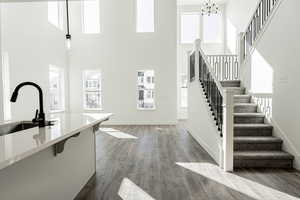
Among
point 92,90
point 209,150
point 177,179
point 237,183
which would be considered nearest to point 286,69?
point 209,150

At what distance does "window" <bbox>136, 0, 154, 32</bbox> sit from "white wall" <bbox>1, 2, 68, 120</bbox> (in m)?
3.32

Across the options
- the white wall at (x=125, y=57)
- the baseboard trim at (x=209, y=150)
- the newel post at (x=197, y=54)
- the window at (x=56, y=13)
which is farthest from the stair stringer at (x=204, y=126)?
the window at (x=56, y=13)

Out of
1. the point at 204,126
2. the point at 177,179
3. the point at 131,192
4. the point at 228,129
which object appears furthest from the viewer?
the point at 204,126

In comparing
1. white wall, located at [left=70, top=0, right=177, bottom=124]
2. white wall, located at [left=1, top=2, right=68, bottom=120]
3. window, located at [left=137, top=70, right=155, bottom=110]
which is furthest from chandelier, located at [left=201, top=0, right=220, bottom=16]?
white wall, located at [left=1, top=2, right=68, bottom=120]

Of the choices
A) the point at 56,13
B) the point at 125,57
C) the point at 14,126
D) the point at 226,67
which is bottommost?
the point at 14,126

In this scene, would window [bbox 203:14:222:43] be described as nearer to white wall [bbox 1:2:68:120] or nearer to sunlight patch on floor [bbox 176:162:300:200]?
white wall [bbox 1:2:68:120]

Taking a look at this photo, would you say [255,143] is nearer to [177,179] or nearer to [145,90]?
[177,179]

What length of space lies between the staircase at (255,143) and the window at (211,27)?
6.59 metres

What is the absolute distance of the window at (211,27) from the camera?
1048 cm

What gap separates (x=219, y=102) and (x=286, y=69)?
1286mm

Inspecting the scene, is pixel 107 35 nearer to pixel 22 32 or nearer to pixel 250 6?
pixel 22 32

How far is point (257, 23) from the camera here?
5.04 meters

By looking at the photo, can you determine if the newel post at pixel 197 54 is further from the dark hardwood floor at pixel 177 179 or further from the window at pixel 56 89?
the window at pixel 56 89

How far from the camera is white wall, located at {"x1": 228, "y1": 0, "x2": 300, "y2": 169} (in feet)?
11.5
